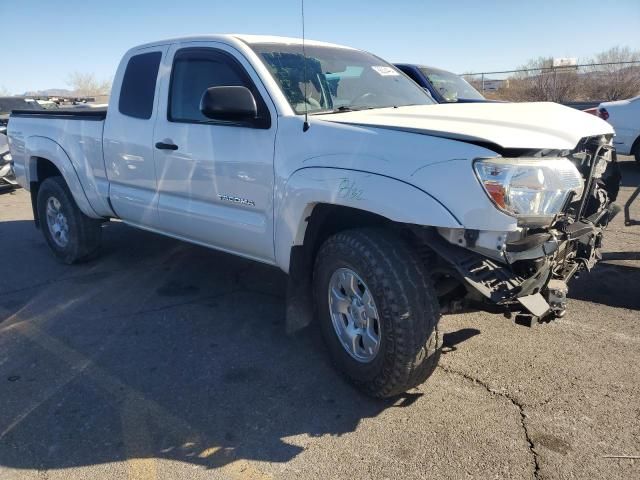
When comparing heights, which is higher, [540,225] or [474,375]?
[540,225]

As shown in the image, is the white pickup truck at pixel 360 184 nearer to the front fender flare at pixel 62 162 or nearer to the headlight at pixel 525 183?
the headlight at pixel 525 183

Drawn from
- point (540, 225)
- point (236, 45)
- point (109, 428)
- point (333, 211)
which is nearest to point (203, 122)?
point (236, 45)

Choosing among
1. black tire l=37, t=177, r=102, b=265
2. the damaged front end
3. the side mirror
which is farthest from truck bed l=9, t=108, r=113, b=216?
the damaged front end

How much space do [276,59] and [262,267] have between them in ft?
7.52

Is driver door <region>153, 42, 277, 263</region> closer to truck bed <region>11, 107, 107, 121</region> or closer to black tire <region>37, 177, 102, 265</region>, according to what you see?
truck bed <region>11, 107, 107, 121</region>

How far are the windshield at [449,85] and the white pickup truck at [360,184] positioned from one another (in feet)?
16.6

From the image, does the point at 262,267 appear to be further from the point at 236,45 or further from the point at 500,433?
the point at 500,433

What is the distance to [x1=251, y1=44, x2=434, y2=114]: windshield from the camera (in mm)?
3629

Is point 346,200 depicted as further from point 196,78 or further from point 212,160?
point 196,78

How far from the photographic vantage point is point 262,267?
5.45 metres

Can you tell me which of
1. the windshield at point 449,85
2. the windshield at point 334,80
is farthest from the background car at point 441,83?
the windshield at point 334,80

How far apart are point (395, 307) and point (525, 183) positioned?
864 millimetres

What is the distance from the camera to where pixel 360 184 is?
2.84 m

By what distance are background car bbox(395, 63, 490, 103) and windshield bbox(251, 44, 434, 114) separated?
4658mm
